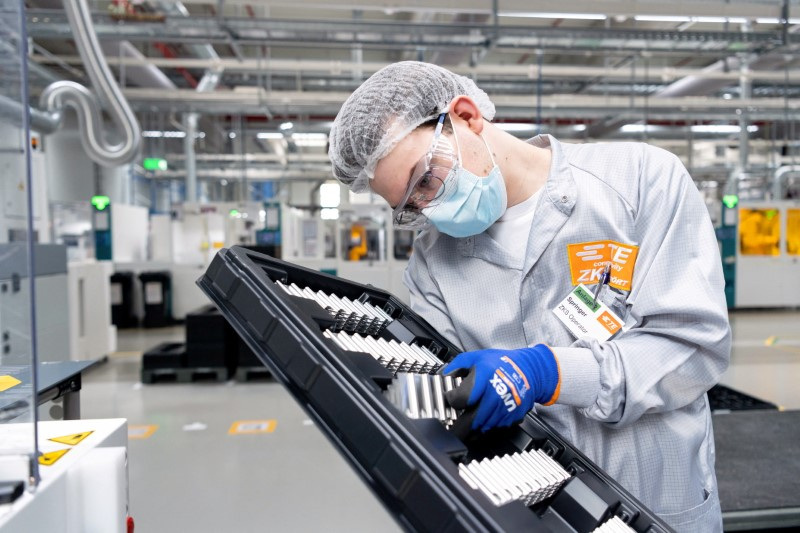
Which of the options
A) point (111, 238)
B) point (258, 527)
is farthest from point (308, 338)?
point (111, 238)

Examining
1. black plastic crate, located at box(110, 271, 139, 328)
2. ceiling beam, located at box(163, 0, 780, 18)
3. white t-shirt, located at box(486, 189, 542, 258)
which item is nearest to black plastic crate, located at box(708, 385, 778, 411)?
ceiling beam, located at box(163, 0, 780, 18)

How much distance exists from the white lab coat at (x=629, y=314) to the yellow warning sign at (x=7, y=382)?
688mm

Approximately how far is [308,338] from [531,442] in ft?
1.26

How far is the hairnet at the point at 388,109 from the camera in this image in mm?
999

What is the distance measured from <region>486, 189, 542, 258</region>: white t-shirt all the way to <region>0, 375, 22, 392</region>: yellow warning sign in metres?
0.83

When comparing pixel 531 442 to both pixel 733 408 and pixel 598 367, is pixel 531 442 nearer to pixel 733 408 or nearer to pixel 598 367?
pixel 598 367

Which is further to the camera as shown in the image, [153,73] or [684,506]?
[153,73]

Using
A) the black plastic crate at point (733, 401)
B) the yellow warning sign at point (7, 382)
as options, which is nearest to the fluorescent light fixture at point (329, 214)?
the black plastic crate at point (733, 401)

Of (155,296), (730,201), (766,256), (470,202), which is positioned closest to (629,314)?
(470,202)

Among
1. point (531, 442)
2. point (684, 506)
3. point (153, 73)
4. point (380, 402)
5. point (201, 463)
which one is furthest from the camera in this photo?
point (153, 73)

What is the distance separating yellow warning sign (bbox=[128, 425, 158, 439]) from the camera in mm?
3418

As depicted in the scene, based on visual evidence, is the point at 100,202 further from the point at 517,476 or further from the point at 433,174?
the point at 517,476

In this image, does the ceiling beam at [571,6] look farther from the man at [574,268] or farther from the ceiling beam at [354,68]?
the man at [574,268]

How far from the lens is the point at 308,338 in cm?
70
